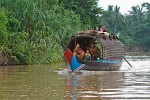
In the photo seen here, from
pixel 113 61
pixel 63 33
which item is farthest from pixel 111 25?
pixel 113 61

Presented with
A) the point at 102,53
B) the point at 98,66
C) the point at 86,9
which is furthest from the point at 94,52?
the point at 86,9

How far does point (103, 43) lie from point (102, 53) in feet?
1.47

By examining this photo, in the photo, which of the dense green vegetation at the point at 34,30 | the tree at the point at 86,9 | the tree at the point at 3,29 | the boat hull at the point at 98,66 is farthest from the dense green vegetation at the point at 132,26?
the boat hull at the point at 98,66

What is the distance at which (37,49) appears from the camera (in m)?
24.2

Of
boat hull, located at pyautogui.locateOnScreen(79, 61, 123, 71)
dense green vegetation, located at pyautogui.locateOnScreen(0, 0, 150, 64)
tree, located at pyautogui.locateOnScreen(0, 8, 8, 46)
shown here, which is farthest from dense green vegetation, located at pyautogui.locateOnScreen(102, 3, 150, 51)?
boat hull, located at pyautogui.locateOnScreen(79, 61, 123, 71)

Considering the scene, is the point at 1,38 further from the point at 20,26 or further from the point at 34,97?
the point at 34,97

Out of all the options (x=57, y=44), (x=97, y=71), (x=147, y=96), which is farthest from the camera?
(x=57, y=44)

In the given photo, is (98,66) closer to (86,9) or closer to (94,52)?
(94,52)

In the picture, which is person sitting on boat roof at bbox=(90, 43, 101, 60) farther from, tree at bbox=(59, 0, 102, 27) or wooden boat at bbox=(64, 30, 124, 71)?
tree at bbox=(59, 0, 102, 27)

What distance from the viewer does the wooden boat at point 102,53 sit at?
16516 mm

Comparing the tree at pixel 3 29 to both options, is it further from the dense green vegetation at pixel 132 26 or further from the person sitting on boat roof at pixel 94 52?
the dense green vegetation at pixel 132 26

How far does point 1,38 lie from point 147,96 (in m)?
14.9

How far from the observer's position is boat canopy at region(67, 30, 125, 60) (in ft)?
59.0

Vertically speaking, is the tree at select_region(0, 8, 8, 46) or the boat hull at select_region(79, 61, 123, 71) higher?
the tree at select_region(0, 8, 8, 46)
